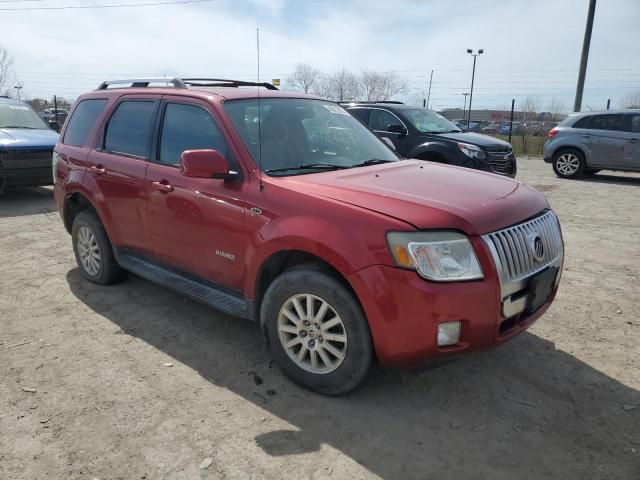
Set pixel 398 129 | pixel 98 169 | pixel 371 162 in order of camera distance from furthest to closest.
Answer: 1. pixel 398 129
2. pixel 98 169
3. pixel 371 162

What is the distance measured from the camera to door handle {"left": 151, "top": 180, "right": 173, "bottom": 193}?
149 inches

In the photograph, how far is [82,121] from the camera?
497 centimetres

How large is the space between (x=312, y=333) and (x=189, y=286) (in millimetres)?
1223

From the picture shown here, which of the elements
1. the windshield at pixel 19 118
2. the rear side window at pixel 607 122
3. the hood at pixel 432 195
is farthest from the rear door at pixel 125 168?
the rear side window at pixel 607 122

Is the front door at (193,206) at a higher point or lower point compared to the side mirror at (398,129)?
lower

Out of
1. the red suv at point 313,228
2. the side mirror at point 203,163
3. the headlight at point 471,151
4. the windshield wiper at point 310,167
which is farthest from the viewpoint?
the headlight at point 471,151

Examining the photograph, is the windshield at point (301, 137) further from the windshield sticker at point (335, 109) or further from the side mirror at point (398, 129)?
the side mirror at point (398, 129)

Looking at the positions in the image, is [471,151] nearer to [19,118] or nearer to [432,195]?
[432,195]

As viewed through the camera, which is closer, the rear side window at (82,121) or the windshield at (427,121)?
the rear side window at (82,121)

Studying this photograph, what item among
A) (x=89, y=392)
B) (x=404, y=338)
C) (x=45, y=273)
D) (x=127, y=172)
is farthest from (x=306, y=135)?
(x=45, y=273)

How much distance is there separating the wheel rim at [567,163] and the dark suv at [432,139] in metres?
3.95

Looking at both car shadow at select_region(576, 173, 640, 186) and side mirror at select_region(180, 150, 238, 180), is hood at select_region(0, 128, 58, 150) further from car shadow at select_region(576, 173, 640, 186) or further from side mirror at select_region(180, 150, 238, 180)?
car shadow at select_region(576, 173, 640, 186)

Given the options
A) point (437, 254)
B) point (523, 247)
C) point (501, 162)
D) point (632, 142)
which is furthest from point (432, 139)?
point (437, 254)

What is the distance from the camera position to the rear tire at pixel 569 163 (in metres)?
12.4
